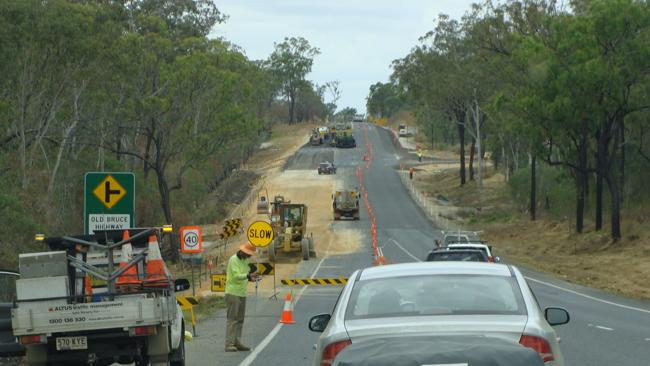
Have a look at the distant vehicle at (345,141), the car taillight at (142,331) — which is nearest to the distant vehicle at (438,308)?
the car taillight at (142,331)

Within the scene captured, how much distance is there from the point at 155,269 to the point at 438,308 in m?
7.48

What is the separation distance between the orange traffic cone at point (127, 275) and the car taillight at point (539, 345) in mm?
7724

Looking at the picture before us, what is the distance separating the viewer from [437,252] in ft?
78.1

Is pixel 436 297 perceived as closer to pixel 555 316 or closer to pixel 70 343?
pixel 555 316

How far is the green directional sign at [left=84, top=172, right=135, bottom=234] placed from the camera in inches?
699

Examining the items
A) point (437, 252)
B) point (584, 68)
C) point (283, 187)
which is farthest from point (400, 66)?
point (437, 252)

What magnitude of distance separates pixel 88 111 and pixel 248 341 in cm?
3842

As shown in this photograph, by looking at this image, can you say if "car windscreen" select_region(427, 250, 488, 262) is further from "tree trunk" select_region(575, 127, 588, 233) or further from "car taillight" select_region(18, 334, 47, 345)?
"tree trunk" select_region(575, 127, 588, 233)

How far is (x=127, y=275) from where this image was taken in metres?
14.1

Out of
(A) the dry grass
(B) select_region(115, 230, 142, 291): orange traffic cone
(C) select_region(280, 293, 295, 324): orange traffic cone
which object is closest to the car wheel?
(B) select_region(115, 230, 142, 291): orange traffic cone

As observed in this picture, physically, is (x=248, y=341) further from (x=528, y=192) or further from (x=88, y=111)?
(x=528, y=192)

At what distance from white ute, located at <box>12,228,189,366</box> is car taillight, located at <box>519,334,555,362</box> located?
6954mm

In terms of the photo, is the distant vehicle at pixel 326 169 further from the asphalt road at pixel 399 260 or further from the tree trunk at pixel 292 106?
the tree trunk at pixel 292 106

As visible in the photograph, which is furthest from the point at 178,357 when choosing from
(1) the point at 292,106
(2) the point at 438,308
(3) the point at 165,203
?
(1) the point at 292,106
